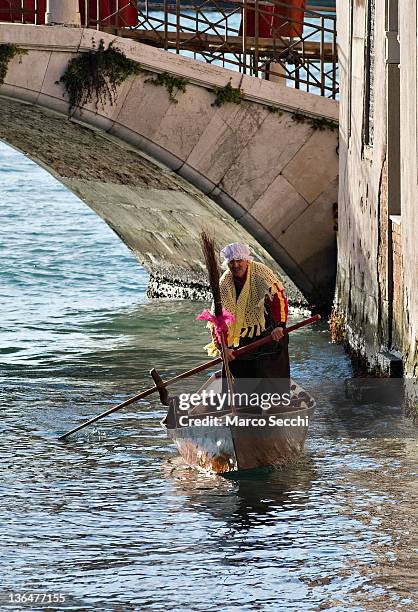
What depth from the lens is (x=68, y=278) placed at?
22.5 metres

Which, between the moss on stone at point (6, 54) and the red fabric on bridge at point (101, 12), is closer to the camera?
the moss on stone at point (6, 54)

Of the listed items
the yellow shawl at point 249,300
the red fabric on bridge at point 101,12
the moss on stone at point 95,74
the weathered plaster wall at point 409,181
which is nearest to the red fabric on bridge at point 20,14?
the red fabric on bridge at point 101,12

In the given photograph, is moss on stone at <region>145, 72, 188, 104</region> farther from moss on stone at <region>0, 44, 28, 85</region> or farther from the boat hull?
the boat hull

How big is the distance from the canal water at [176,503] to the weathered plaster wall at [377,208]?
552mm

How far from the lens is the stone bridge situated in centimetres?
1482

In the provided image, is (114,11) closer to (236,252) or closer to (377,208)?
(377,208)

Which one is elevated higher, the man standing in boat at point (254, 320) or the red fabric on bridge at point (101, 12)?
the red fabric on bridge at point (101, 12)

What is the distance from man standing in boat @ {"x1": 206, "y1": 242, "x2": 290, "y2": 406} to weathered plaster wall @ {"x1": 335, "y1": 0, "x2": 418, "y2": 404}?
3.95ft

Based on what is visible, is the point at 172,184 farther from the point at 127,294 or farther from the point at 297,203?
the point at 127,294

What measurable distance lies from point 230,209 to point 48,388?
3220 millimetres

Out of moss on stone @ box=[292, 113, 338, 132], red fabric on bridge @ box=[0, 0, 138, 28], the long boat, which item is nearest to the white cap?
the long boat

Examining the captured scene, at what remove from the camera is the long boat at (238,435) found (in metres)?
10.4

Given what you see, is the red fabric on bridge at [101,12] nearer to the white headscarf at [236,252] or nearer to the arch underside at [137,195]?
the arch underside at [137,195]

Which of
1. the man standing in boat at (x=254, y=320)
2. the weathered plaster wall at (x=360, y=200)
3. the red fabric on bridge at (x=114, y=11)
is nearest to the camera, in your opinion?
the man standing in boat at (x=254, y=320)
